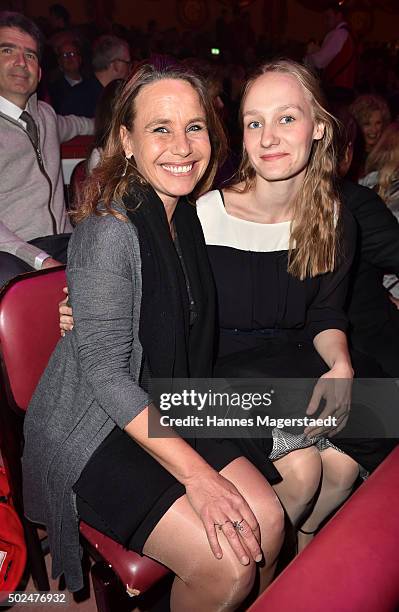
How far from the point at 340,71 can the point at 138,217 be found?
224 inches

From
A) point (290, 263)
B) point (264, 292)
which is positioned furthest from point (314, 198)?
point (264, 292)

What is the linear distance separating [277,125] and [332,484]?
1033mm

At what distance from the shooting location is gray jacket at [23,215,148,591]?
47.0 inches

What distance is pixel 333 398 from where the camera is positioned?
1.45 m

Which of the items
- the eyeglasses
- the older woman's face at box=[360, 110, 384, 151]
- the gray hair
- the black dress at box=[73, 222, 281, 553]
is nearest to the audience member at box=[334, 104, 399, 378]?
the black dress at box=[73, 222, 281, 553]

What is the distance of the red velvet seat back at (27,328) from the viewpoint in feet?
4.60

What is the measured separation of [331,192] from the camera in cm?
167

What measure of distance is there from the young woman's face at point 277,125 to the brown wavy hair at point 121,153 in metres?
0.13

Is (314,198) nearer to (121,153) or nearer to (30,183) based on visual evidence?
(121,153)

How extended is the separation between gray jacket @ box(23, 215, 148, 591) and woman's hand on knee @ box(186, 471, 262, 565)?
22 centimetres

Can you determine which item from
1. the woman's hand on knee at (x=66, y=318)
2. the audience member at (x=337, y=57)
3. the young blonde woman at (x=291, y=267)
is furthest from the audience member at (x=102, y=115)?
the audience member at (x=337, y=57)

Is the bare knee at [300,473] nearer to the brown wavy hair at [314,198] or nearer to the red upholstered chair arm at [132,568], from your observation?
the red upholstered chair arm at [132,568]

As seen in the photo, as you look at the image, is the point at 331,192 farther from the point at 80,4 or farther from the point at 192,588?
the point at 80,4

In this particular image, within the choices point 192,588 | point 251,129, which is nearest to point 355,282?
point 251,129
